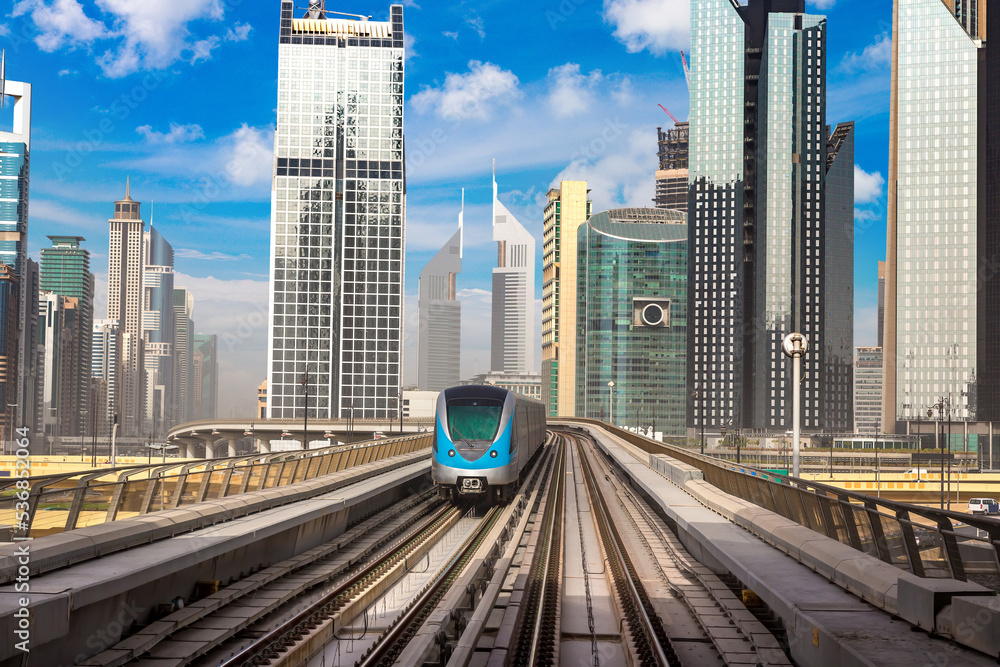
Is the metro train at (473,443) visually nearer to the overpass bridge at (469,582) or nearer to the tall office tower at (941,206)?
the overpass bridge at (469,582)

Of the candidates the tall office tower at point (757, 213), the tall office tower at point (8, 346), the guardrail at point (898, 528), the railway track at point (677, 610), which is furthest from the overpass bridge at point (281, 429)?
the guardrail at point (898, 528)

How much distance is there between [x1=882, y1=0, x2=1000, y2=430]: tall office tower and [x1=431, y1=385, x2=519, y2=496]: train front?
14889 centimetres

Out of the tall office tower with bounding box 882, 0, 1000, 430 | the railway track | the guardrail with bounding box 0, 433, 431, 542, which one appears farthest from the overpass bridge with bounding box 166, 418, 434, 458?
the tall office tower with bounding box 882, 0, 1000, 430

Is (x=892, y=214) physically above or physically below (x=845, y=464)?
above

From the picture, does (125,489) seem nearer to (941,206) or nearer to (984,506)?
(984,506)

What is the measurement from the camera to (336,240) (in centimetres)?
14488

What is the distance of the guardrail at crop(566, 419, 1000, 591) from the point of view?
7336mm

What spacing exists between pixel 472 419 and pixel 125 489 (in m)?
12.9

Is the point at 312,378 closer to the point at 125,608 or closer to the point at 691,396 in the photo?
the point at 691,396

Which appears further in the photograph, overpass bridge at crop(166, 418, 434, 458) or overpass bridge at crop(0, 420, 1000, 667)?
overpass bridge at crop(166, 418, 434, 458)

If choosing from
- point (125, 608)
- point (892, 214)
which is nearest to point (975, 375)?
point (892, 214)

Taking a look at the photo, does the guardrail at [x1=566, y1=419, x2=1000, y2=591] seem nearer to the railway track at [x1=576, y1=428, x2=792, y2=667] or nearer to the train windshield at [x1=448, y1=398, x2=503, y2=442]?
the railway track at [x1=576, y1=428, x2=792, y2=667]

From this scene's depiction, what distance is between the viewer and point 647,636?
10.8 m

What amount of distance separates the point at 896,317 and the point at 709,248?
3879 centimetres
